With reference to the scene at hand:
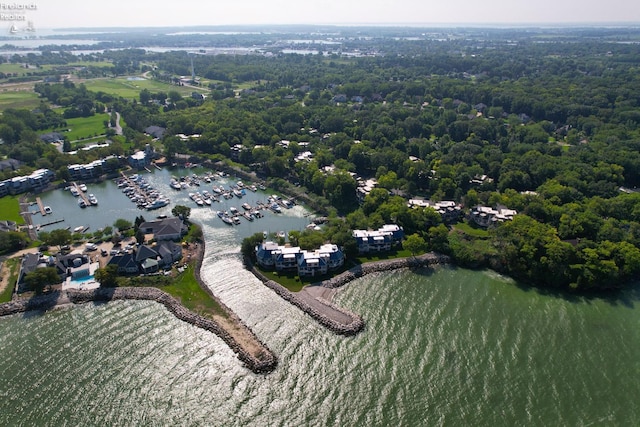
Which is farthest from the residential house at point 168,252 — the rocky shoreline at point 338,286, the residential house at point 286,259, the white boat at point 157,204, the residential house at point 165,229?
the white boat at point 157,204

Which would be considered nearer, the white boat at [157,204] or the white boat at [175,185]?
the white boat at [157,204]

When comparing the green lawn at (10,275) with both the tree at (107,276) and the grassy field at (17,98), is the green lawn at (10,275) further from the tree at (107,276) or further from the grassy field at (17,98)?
the grassy field at (17,98)

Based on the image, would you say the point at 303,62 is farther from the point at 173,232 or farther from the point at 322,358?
the point at 322,358

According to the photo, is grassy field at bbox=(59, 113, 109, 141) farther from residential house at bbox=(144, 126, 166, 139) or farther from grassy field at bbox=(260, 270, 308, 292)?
grassy field at bbox=(260, 270, 308, 292)

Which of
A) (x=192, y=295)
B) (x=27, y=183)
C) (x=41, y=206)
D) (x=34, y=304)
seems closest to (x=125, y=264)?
(x=34, y=304)

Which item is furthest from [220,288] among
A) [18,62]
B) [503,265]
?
[18,62]
